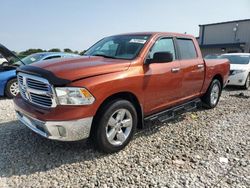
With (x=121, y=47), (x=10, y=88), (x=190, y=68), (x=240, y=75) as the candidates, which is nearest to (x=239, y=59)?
(x=240, y=75)

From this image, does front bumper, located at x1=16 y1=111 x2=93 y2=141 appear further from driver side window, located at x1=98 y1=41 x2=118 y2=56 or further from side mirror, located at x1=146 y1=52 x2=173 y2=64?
driver side window, located at x1=98 y1=41 x2=118 y2=56

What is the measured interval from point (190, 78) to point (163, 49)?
96 centimetres

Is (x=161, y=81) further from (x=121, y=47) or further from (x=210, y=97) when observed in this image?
(x=210, y=97)

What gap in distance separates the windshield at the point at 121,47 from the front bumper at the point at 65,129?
1385 millimetres

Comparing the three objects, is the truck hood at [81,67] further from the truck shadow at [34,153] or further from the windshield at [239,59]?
the windshield at [239,59]

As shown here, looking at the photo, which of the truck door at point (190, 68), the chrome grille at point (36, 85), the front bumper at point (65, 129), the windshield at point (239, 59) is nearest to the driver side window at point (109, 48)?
the truck door at point (190, 68)

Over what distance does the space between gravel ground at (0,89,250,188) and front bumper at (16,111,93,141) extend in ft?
1.44

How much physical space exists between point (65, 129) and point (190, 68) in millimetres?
2951

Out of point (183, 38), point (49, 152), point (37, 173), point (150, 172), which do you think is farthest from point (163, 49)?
point (37, 173)

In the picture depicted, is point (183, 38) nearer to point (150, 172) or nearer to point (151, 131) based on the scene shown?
point (151, 131)

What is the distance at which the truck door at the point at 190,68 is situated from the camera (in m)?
4.75

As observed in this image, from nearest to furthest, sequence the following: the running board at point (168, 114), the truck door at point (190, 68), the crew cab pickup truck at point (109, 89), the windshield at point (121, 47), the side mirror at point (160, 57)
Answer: the crew cab pickup truck at point (109, 89)
the side mirror at point (160, 57)
the windshield at point (121, 47)
the running board at point (168, 114)
the truck door at point (190, 68)

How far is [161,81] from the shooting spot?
409 centimetres

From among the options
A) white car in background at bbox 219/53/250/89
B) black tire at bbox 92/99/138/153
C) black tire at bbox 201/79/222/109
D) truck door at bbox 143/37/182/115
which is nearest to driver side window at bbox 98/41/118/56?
truck door at bbox 143/37/182/115
